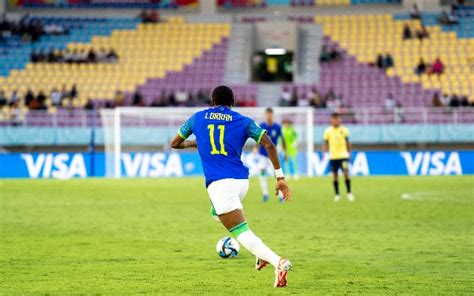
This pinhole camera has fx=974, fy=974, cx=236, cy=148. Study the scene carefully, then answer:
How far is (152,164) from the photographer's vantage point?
39.4 meters

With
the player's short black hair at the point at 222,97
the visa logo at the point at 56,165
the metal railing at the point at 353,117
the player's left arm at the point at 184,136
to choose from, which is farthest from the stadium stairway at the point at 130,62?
the player's short black hair at the point at 222,97

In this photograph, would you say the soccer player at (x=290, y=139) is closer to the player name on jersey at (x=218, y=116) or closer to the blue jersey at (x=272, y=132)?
the blue jersey at (x=272, y=132)

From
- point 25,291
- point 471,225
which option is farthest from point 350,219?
point 25,291

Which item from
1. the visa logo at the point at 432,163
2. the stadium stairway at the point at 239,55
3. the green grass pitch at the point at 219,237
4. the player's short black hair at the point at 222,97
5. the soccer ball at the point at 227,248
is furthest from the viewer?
the stadium stairway at the point at 239,55

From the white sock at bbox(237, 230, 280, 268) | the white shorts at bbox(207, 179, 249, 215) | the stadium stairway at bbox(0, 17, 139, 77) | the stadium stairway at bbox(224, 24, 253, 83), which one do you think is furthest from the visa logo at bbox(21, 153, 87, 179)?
the white sock at bbox(237, 230, 280, 268)

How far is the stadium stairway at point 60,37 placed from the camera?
167 ft

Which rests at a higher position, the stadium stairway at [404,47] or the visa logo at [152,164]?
the stadium stairway at [404,47]

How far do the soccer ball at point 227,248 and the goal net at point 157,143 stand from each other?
2489 cm

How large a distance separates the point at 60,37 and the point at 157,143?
13.9m

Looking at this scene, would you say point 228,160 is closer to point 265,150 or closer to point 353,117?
point 265,150

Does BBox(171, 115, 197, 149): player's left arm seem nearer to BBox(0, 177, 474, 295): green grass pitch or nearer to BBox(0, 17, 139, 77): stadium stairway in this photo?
BBox(0, 177, 474, 295): green grass pitch

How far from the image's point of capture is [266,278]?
1109 cm

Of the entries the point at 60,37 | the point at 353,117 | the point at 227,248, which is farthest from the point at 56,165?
the point at 227,248

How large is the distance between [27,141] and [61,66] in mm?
8822
